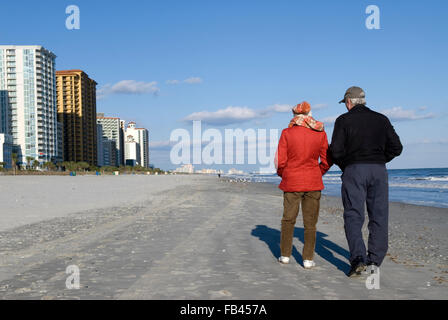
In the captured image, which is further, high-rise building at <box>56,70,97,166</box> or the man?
high-rise building at <box>56,70,97,166</box>

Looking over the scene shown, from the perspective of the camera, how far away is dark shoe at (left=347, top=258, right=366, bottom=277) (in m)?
4.73

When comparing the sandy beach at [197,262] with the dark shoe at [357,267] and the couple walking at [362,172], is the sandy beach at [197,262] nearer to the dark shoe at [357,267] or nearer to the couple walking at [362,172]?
the dark shoe at [357,267]

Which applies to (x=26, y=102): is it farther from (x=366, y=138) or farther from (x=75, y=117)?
(x=366, y=138)

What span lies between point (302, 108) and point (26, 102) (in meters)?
164

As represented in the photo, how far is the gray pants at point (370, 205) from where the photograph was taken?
4.82m

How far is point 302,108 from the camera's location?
18.2ft

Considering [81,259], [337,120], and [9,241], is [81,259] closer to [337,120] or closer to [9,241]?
[9,241]

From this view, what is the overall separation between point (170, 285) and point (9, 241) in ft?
15.5

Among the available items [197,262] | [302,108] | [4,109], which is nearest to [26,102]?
[4,109]

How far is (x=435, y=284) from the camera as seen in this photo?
14.9 ft

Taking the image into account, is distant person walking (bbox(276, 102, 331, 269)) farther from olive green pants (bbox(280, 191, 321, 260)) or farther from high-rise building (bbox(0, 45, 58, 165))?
high-rise building (bbox(0, 45, 58, 165))

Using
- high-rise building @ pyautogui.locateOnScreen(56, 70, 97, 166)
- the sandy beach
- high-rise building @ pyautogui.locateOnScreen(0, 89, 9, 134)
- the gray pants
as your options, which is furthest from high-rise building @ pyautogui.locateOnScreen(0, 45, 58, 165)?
the gray pants

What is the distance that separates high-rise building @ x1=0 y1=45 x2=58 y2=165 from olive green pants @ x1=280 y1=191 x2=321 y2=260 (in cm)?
15637
